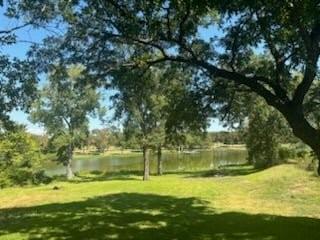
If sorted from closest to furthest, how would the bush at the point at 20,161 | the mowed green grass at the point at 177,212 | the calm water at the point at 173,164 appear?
the mowed green grass at the point at 177,212, the bush at the point at 20,161, the calm water at the point at 173,164

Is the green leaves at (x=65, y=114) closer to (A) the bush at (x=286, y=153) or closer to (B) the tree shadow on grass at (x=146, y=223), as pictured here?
(A) the bush at (x=286, y=153)

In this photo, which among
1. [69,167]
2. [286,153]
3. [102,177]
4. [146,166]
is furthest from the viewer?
[69,167]

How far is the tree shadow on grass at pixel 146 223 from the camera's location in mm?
12422

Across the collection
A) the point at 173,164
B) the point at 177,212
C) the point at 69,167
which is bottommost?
the point at 177,212

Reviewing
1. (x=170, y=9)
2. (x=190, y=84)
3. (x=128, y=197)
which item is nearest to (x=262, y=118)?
(x=128, y=197)

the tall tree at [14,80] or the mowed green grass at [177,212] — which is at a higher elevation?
the tall tree at [14,80]

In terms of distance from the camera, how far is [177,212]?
55.7ft

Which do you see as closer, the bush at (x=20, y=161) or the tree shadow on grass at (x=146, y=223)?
the tree shadow on grass at (x=146, y=223)

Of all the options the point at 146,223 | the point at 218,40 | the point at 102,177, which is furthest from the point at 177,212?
the point at 102,177

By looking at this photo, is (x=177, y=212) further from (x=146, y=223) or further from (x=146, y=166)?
(x=146, y=166)

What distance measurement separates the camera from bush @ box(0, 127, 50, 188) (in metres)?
38.9

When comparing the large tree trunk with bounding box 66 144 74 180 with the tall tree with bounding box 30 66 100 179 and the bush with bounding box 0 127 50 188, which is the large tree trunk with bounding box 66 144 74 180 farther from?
the bush with bounding box 0 127 50 188

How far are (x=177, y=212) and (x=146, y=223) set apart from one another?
2708 mm

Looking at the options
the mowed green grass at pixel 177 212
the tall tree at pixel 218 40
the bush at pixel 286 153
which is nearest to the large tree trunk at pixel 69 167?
the bush at pixel 286 153
